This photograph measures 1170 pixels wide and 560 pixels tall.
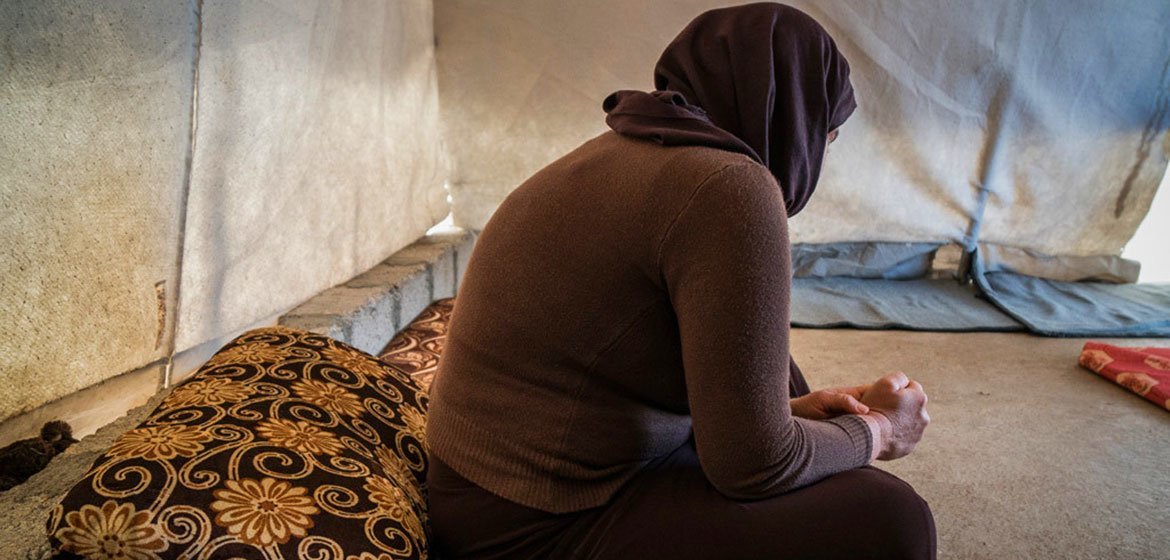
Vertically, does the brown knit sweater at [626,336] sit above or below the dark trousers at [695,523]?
above

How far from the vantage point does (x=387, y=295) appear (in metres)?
2.14

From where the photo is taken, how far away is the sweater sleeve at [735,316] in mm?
799

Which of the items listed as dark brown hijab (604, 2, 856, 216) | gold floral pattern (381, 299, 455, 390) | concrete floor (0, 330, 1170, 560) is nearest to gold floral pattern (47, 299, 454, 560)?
concrete floor (0, 330, 1170, 560)

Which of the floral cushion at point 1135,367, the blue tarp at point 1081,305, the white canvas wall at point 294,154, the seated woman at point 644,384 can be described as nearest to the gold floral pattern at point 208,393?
the seated woman at point 644,384

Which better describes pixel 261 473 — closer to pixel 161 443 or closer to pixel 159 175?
pixel 161 443

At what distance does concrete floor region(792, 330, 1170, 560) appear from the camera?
1566mm

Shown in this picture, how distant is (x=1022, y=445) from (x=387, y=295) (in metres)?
1.72

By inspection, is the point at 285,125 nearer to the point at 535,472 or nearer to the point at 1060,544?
the point at 535,472

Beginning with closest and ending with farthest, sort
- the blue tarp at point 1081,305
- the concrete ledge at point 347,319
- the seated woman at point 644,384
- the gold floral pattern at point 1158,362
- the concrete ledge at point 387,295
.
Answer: the seated woman at point 644,384
the concrete ledge at point 347,319
the concrete ledge at point 387,295
the gold floral pattern at point 1158,362
the blue tarp at point 1081,305

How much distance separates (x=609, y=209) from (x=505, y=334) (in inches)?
7.7

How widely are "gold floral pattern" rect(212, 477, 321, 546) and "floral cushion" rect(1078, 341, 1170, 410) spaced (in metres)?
2.35

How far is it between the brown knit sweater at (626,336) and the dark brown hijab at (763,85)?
0.55ft

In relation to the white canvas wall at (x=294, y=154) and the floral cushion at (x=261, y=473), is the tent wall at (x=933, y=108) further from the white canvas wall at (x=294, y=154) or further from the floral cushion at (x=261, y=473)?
the floral cushion at (x=261, y=473)

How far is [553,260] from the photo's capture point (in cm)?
89
